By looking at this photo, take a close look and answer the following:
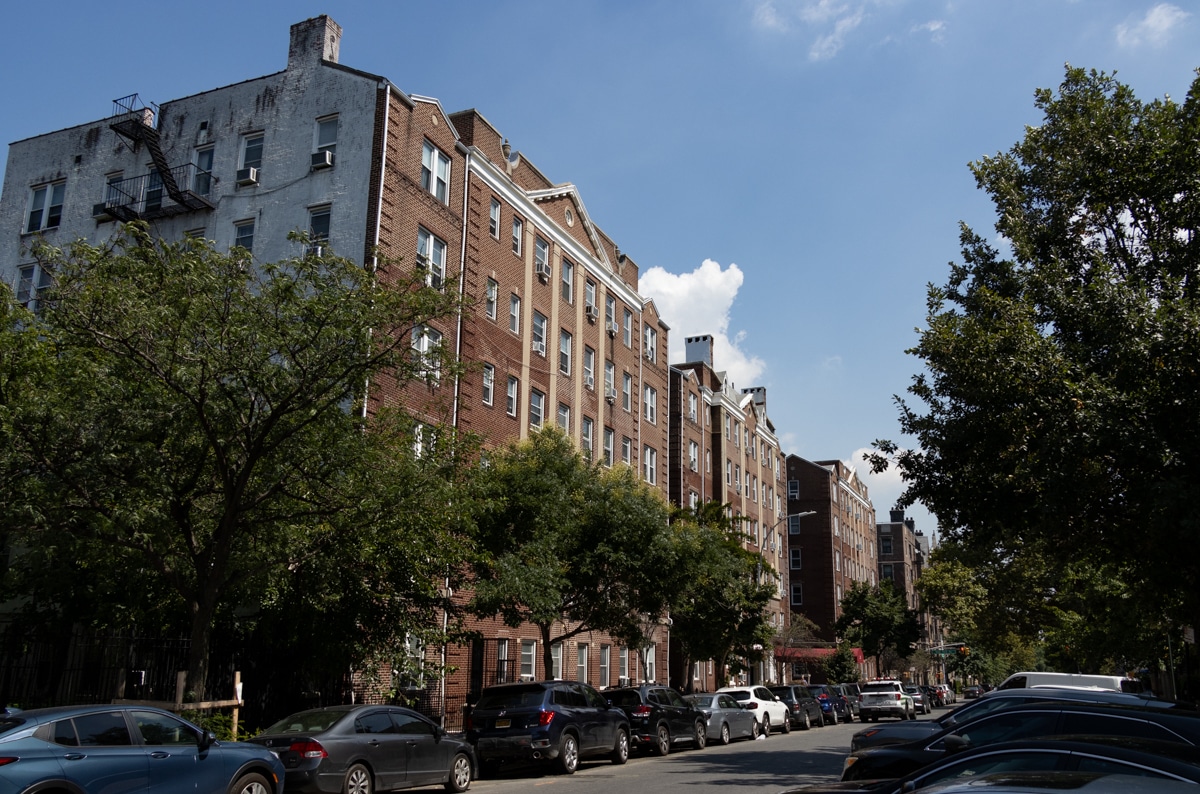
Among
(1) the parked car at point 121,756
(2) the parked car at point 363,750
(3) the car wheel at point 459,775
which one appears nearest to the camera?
(1) the parked car at point 121,756

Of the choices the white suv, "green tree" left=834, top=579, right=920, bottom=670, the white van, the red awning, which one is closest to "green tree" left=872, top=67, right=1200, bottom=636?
the white van

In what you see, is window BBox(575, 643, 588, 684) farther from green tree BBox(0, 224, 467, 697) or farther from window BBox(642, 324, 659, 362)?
green tree BBox(0, 224, 467, 697)

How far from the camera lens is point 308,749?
13.0 meters

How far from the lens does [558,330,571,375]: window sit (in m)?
35.6

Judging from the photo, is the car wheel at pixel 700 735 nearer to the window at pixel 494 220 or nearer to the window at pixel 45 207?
the window at pixel 494 220

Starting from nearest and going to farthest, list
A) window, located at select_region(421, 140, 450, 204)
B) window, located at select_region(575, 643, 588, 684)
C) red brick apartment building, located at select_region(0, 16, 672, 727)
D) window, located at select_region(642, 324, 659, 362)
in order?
1. red brick apartment building, located at select_region(0, 16, 672, 727)
2. window, located at select_region(421, 140, 450, 204)
3. window, located at select_region(575, 643, 588, 684)
4. window, located at select_region(642, 324, 659, 362)

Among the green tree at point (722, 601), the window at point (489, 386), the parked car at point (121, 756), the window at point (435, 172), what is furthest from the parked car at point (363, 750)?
the window at point (435, 172)

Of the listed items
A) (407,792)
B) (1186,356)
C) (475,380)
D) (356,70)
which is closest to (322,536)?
(407,792)

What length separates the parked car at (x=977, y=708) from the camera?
39.1 ft

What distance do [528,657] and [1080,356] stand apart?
66.6 feet

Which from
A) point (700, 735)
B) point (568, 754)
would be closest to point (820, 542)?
point (700, 735)

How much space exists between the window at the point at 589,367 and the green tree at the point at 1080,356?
1870 centimetres

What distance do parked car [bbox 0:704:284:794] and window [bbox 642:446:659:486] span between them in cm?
3105

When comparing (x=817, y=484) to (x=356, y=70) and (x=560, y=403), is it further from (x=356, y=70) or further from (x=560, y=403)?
(x=356, y=70)
